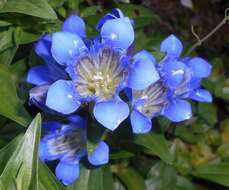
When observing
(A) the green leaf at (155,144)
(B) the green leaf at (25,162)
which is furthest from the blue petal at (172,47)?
(B) the green leaf at (25,162)

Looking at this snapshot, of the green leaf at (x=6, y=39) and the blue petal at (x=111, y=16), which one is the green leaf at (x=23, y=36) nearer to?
the green leaf at (x=6, y=39)

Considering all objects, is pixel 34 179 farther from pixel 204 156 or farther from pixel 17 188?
pixel 204 156

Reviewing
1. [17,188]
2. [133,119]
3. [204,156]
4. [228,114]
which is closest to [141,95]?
[133,119]

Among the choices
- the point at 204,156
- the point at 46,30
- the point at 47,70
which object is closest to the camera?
the point at 47,70

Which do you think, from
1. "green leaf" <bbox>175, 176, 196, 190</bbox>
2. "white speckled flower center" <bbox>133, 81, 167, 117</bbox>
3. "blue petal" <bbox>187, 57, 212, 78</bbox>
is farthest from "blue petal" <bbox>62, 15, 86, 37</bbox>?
"green leaf" <bbox>175, 176, 196, 190</bbox>

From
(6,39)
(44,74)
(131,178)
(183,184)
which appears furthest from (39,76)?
(183,184)

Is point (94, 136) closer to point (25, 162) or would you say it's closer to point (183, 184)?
point (25, 162)
